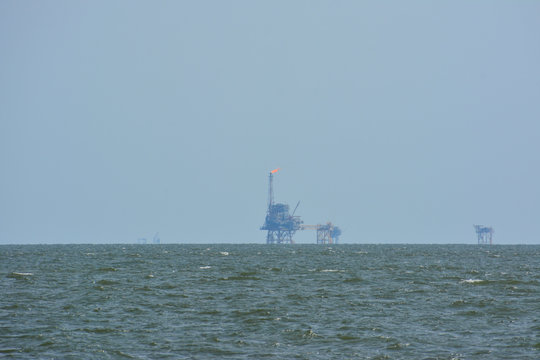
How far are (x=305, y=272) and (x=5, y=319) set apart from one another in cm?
3206

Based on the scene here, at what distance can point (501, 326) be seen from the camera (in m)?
29.9

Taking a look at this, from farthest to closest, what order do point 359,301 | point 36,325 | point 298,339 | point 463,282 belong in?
point 463,282, point 359,301, point 36,325, point 298,339

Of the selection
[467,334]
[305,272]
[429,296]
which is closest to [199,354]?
[467,334]

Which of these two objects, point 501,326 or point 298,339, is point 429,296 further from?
point 298,339

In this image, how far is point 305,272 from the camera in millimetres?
59656

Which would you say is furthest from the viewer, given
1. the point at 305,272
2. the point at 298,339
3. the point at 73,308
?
the point at 305,272

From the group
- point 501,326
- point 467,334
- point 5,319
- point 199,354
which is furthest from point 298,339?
point 5,319

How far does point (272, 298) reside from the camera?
3891cm

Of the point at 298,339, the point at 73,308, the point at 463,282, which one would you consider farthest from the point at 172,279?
the point at 298,339

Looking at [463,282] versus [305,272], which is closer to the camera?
[463,282]

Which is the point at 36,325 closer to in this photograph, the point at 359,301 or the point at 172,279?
the point at 359,301

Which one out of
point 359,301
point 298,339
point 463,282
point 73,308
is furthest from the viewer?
point 463,282

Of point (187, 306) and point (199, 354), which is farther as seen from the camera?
point (187, 306)

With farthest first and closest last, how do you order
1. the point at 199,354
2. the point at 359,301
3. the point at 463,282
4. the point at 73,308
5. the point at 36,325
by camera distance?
1. the point at 463,282
2. the point at 359,301
3. the point at 73,308
4. the point at 36,325
5. the point at 199,354
